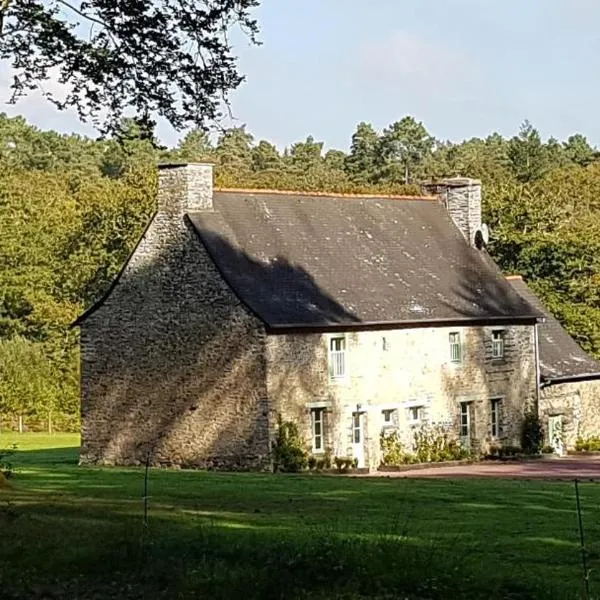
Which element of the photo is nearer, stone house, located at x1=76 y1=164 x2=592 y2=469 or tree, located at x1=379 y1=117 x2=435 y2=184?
stone house, located at x1=76 y1=164 x2=592 y2=469

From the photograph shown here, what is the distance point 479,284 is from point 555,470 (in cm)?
1018

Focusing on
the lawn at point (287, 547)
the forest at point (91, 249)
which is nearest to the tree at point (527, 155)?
the forest at point (91, 249)

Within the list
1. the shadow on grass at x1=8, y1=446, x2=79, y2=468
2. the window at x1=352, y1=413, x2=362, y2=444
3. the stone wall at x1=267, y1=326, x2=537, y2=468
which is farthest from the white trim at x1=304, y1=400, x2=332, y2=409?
the shadow on grass at x1=8, y1=446, x2=79, y2=468

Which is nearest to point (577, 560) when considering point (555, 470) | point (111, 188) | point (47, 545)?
point (47, 545)

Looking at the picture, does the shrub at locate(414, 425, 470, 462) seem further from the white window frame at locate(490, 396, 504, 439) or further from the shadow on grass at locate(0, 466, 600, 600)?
the shadow on grass at locate(0, 466, 600, 600)

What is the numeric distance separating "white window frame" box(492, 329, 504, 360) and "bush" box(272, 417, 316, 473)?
9214mm

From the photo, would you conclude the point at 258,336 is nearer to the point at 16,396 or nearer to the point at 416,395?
the point at 416,395

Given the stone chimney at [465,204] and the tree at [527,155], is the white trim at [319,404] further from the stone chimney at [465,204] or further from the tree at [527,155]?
the tree at [527,155]

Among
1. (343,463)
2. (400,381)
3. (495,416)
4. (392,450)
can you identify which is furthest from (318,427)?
(495,416)

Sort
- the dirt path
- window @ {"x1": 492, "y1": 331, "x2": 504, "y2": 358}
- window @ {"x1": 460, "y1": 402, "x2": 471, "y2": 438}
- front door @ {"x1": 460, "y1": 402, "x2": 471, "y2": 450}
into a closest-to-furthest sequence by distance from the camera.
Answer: the dirt path, front door @ {"x1": 460, "y1": 402, "x2": 471, "y2": 450}, window @ {"x1": 460, "y1": 402, "x2": 471, "y2": 438}, window @ {"x1": 492, "y1": 331, "x2": 504, "y2": 358}

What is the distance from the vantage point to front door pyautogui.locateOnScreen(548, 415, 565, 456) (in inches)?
1896

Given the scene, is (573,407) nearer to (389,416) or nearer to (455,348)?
(455,348)

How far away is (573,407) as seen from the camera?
49.1 m

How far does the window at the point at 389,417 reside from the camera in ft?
139
